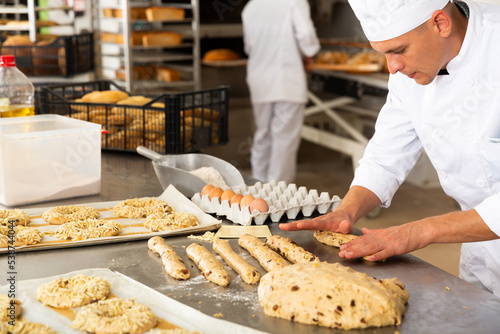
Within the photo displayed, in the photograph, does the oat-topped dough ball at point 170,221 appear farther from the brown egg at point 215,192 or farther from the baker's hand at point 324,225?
the baker's hand at point 324,225

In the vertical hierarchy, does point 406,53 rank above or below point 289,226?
above

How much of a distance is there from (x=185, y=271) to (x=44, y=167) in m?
0.80

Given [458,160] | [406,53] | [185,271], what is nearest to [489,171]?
[458,160]

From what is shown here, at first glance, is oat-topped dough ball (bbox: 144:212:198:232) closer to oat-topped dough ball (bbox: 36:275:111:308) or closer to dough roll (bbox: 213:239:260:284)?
dough roll (bbox: 213:239:260:284)

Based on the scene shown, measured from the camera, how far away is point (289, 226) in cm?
167

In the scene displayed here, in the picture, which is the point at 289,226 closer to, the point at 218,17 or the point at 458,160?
the point at 458,160

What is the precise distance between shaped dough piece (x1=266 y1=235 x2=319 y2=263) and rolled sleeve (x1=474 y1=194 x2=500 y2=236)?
1.47 ft

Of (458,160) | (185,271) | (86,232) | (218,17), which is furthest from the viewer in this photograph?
(218,17)

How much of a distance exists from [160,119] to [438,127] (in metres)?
1.27

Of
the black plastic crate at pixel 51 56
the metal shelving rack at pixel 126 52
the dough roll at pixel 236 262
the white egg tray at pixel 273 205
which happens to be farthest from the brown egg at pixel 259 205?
the metal shelving rack at pixel 126 52

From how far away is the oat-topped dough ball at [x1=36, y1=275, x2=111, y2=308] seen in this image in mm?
1279

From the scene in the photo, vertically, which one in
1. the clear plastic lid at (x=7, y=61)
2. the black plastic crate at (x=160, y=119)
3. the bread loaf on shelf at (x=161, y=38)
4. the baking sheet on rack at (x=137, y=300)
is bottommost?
the baking sheet on rack at (x=137, y=300)

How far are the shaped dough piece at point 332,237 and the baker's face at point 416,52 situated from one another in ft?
1.59

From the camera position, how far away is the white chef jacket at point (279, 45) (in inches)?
194
